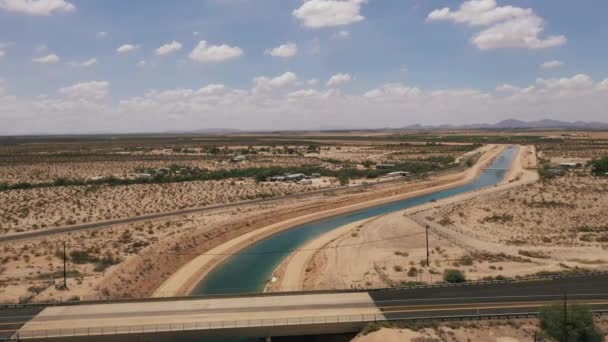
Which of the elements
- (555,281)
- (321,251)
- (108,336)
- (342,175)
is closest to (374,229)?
(321,251)

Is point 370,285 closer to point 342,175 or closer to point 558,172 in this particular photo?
point 342,175

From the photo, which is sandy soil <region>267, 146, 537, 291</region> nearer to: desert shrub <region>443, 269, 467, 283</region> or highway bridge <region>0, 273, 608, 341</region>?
desert shrub <region>443, 269, 467, 283</region>

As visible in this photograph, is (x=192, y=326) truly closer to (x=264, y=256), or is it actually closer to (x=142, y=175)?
(x=264, y=256)

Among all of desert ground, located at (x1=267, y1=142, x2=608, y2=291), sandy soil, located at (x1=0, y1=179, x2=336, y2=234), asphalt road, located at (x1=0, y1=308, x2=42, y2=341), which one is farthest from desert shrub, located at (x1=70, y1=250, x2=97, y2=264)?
desert ground, located at (x1=267, y1=142, x2=608, y2=291)

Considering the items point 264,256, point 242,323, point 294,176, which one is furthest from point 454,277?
point 294,176

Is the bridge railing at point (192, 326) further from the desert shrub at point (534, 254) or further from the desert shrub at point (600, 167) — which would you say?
the desert shrub at point (600, 167)
